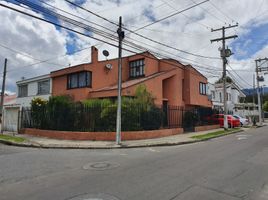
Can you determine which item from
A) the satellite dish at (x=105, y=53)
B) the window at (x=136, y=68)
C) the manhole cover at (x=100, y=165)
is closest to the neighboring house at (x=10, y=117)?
the satellite dish at (x=105, y=53)

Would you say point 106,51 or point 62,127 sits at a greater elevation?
point 106,51

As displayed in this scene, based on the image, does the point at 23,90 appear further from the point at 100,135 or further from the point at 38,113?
the point at 100,135

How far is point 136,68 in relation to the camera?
2673 cm

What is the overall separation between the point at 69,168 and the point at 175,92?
18886 mm

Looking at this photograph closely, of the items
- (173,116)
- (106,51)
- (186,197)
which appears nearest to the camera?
(186,197)

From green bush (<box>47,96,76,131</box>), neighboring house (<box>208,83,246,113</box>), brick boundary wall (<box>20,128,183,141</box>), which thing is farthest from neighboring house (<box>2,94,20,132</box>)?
neighboring house (<box>208,83,246,113</box>)

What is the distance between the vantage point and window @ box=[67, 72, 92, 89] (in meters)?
22.5

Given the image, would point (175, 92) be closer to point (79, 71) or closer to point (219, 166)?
point (79, 71)

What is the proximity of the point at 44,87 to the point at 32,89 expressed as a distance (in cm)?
212

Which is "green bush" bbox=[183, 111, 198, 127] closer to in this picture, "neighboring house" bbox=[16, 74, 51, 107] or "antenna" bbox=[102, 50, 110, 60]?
"antenna" bbox=[102, 50, 110, 60]

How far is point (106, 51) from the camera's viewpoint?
2216 centimetres

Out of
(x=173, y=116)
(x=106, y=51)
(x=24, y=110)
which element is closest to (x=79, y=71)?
(x=106, y=51)

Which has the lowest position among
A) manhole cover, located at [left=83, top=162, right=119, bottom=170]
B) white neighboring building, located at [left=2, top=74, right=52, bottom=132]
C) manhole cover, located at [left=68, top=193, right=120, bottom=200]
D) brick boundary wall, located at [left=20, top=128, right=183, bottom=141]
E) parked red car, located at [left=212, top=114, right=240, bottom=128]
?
manhole cover, located at [left=68, top=193, right=120, bottom=200]

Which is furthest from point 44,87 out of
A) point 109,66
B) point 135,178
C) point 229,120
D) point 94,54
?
point 135,178
